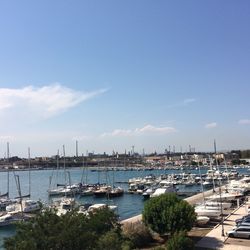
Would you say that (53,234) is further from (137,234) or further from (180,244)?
(137,234)

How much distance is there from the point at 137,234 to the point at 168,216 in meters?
2.88

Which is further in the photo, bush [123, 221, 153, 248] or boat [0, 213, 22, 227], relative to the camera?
boat [0, 213, 22, 227]

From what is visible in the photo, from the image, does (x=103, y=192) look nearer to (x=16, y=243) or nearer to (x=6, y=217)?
(x=6, y=217)

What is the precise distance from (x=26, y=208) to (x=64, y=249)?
1800 inches

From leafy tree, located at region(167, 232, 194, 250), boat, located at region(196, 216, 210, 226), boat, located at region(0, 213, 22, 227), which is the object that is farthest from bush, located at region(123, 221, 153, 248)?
boat, located at region(0, 213, 22, 227)

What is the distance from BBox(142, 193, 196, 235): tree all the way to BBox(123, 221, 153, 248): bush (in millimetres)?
784

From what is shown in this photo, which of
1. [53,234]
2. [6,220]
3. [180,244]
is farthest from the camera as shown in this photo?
[6,220]

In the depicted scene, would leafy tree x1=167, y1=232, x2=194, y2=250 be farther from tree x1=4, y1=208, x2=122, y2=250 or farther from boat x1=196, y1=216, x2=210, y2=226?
boat x1=196, y1=216, x2=210, y2=226

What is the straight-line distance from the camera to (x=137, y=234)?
1382 inches

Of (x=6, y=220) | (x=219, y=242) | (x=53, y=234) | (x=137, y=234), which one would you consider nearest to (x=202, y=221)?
(x=219, y=242)

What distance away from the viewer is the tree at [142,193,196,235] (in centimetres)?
3572

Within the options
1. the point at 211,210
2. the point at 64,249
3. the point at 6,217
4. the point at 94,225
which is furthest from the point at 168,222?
the point at 6,217

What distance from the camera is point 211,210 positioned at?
1844 inches

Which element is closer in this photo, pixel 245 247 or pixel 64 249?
pixel 64 249
